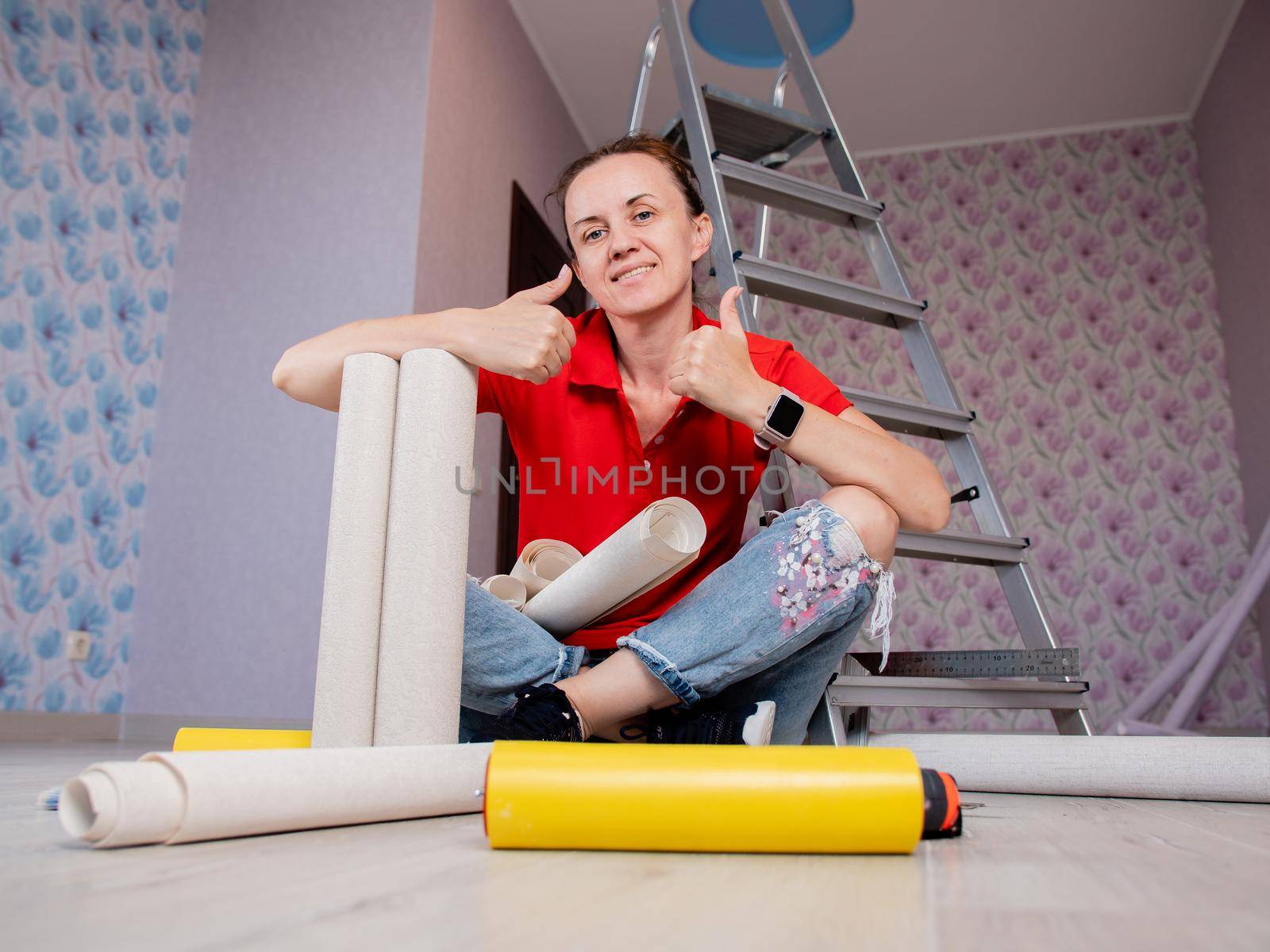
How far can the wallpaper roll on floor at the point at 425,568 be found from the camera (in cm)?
106

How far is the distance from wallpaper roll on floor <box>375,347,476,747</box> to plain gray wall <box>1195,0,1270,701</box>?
3.80 m

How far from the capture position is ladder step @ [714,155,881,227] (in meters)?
2.16

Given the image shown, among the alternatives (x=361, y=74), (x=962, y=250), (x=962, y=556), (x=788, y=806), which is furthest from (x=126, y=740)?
(x=962, y=250)

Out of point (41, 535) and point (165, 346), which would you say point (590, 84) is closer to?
point (165, 346)

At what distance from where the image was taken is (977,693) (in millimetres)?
1792

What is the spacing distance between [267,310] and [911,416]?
222 cm

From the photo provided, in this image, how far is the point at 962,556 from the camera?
6.41 ft

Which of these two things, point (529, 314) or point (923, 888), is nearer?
point (923, 888)

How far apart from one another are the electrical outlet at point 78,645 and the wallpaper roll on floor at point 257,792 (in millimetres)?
2527

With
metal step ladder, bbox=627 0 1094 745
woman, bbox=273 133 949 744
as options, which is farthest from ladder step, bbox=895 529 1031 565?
woman, bbox=273 133 949 744

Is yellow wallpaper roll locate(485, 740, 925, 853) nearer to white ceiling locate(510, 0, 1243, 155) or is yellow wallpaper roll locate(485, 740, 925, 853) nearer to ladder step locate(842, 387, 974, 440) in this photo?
ladder step locate(842, 387, 974, 440)

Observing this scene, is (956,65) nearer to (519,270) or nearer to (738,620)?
(519,270)

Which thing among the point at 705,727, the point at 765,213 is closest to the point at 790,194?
the point at 765,213

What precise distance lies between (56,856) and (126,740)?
104 inches
